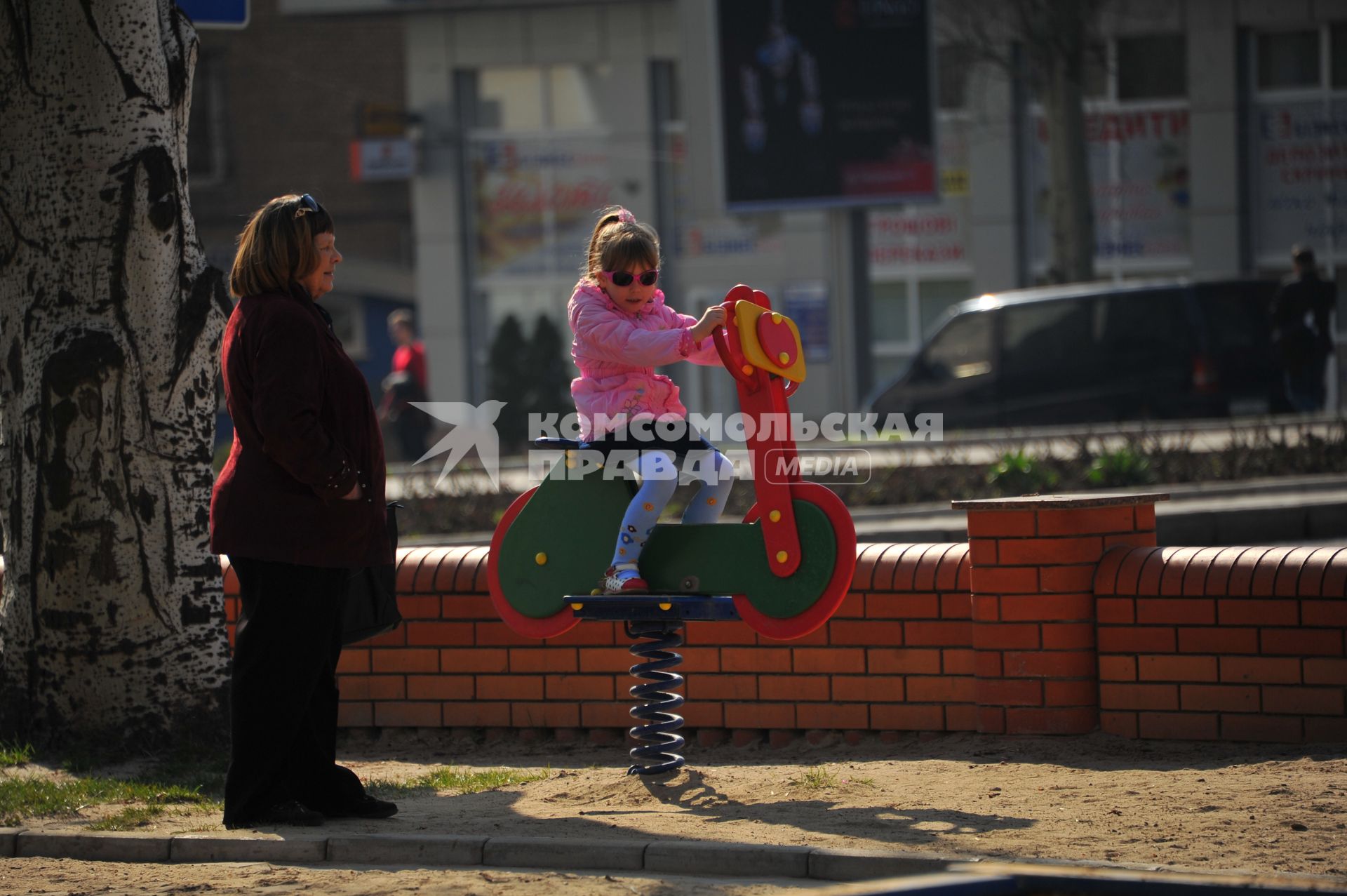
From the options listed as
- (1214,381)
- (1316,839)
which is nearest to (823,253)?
(1214,381)

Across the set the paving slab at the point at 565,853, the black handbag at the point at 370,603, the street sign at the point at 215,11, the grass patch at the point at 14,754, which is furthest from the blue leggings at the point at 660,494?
the street sign at the point at 215,11

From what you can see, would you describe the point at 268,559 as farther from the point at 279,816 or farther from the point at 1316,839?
the point at 1316,839

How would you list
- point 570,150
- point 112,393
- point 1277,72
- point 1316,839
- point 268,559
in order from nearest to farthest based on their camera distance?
1. point 1316,839
2. point 268,559
3. point 112,393
4. point 1277,72
5. point 570,150

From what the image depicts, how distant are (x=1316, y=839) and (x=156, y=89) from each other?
14.8ft

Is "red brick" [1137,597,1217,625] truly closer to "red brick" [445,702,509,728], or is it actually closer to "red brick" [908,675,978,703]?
"red brick" [908,675,978,703]

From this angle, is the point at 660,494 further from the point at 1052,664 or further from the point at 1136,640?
the point at 1136,640

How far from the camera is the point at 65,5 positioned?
18.6 feet

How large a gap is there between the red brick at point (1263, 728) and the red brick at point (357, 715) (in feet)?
10.1

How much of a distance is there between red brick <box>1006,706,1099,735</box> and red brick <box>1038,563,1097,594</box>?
39 centimetres

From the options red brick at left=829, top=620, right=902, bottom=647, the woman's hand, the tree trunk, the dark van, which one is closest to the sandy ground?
red brick at left=829, top=620, right=902, bottom=647

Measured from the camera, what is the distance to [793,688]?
5.71m

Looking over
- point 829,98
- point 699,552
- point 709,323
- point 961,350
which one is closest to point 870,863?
point 699,552

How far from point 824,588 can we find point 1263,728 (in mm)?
1560

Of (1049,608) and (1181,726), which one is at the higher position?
(1049,608)
